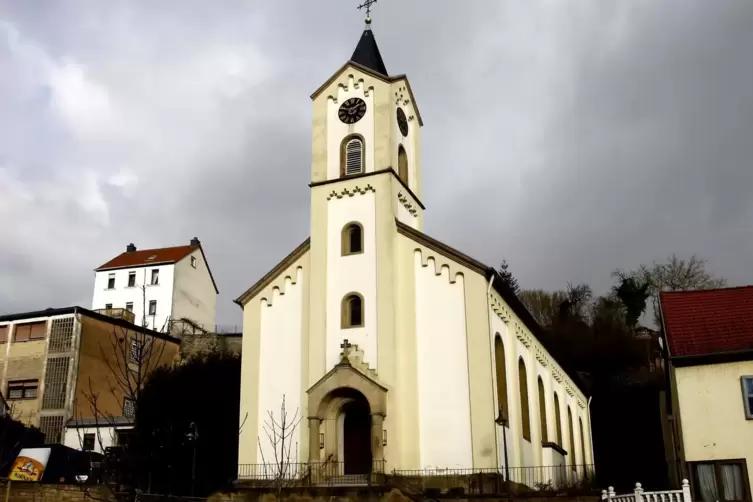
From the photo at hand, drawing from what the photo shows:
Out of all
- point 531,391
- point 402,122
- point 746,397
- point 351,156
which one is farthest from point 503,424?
point 402,122

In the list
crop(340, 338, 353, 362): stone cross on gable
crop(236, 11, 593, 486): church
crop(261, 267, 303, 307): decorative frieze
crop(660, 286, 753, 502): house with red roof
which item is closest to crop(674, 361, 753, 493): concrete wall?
crop(660, 286, 753, 502): house with red roof

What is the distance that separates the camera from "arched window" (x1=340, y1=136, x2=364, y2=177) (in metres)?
28.2

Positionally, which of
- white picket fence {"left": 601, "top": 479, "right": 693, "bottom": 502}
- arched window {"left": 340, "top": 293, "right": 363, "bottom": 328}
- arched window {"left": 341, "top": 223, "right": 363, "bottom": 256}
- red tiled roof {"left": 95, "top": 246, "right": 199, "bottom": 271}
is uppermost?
red tiled roof {"left": 95, "top": 246, "right": 199, "bottom": 271}

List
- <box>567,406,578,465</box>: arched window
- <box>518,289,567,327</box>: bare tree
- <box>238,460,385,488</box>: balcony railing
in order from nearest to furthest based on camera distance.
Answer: <box>238,460,385,488</box>: balcony railing, <box>567,406,578,465</box>: arched window, <box>518,289,567,327</box>: bare tree

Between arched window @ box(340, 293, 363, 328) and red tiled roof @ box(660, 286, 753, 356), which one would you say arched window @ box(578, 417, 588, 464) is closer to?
red tiled roof @ box(660, 286, 753, 356)

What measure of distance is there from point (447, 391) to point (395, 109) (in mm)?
11202

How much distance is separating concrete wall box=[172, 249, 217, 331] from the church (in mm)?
41418

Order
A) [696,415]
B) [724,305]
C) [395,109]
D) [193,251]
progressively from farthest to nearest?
[193,251] < [395,109] < [724,305] < [696,415]

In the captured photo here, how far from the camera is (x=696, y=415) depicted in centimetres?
2164

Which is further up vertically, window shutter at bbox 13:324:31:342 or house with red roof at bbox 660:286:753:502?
window shutter at bbox 13:324:31:342

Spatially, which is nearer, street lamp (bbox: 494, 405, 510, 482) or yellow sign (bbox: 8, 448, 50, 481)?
street lamp (bbox: 494, 405, 510, 482)

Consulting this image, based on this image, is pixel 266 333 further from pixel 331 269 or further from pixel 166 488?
pixel 166 488

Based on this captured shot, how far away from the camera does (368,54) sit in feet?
102

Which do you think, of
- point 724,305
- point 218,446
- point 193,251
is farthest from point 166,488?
point 193,251
